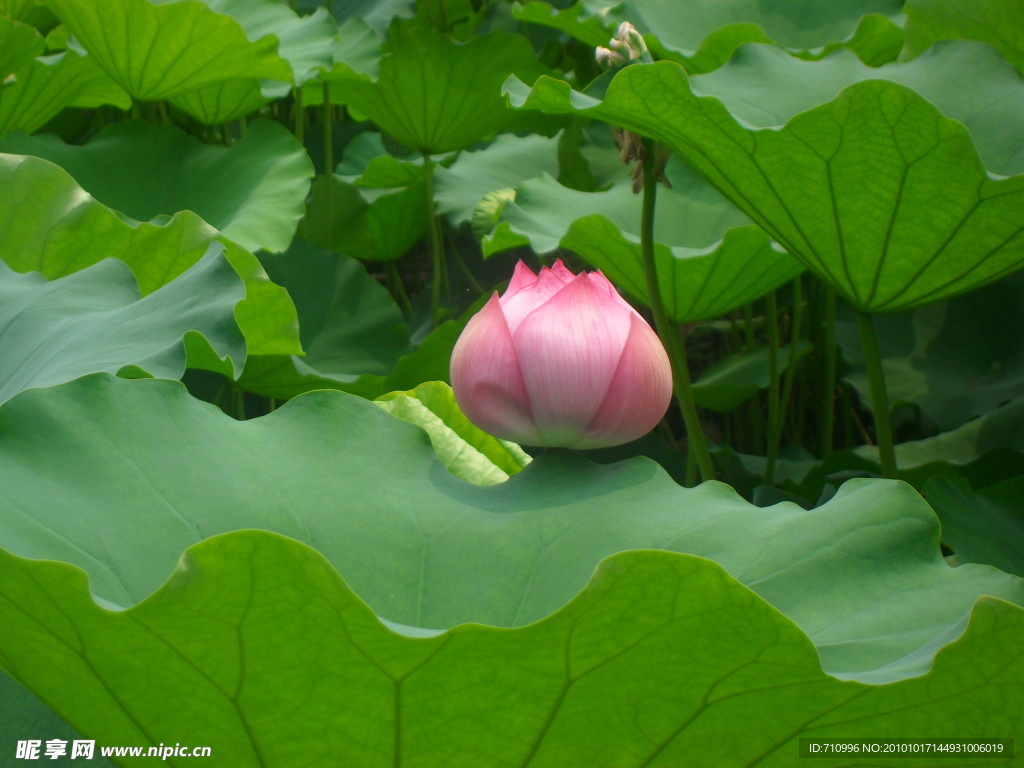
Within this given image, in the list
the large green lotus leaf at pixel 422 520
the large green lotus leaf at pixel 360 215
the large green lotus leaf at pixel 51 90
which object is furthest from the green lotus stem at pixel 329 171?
the large green lotus leaf at pixel 422 520

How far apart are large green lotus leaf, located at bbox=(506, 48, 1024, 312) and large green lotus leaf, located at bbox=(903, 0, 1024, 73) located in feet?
1.79

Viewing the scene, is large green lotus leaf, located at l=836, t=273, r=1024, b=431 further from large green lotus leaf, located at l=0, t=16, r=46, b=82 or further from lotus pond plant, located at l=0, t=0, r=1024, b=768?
large green lotus leaf, located at l=0, t=16, r=46, b=82

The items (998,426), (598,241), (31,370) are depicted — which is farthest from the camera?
(998,426)

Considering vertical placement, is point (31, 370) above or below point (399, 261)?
above

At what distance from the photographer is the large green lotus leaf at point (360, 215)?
6.11 feet

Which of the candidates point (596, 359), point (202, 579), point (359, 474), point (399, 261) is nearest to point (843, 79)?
point (596, 359)

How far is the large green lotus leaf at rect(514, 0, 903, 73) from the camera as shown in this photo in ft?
4.95

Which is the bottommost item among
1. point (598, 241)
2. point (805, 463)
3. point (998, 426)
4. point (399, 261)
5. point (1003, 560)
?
point (399, 261)

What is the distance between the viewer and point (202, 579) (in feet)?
1.17

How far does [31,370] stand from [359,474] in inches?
12.4

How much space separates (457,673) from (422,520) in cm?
24

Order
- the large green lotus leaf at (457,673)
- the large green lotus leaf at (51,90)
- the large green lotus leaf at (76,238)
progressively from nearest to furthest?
the large green lotus leaf at (457,673) → the large green lotus leaf at (76,238) → the large green lotus leaf at (51,90)

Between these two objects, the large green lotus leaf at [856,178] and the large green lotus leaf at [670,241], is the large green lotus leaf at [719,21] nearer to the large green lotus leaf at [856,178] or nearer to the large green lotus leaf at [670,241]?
the large green lotus leaf at [670,241]

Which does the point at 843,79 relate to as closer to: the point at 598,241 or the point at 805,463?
the point at 598,241
